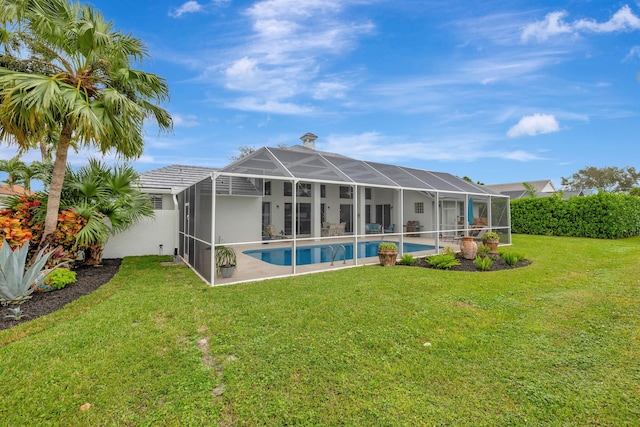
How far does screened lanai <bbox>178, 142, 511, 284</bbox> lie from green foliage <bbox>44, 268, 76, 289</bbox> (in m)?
2.74

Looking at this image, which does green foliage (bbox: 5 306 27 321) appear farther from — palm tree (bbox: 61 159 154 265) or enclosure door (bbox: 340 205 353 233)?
enclosure door (bbox: 340 205 353 233)

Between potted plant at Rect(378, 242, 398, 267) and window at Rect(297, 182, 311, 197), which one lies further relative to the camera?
window at Rect(297, 182, 311, 197)

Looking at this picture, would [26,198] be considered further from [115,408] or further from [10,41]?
[115,408]

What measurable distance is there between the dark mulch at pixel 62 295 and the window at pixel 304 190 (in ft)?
35.3

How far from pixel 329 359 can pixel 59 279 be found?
640 cm

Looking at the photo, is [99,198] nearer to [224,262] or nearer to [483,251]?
[224,262]

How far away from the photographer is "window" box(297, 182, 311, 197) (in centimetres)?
1762

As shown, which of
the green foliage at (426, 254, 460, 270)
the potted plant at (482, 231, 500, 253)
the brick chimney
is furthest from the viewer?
the brick chimney

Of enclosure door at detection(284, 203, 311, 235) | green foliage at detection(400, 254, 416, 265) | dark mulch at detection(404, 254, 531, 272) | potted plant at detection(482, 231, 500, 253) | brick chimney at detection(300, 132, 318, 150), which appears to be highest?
brick chimney at detection(300, 132, 318, 150)

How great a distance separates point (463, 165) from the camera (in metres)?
26.3

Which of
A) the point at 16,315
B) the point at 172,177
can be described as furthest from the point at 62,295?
the point at 172,177

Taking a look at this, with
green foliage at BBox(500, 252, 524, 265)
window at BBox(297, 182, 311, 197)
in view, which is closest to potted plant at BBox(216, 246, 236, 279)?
green foliage at BBox(500, 252, 524, 265)

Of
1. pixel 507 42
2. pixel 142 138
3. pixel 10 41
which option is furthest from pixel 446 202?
pixel 10 41

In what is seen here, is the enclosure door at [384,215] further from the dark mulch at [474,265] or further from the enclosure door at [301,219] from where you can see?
the dark mulch at [474,265]
